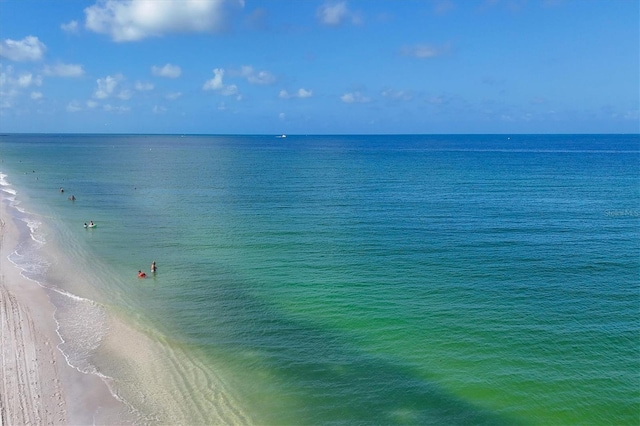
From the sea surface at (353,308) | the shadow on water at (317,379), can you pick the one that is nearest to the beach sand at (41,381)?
the sea surface at (353,308)

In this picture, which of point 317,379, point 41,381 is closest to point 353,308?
point 317,379

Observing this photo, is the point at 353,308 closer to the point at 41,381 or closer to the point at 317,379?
the point at 317,379

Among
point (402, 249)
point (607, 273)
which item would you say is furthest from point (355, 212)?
point (607, 273)

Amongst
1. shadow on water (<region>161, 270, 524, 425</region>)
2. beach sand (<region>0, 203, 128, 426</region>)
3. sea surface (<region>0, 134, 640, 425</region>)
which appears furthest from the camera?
sea surface (<region>0, 134, 640, 425</region>)

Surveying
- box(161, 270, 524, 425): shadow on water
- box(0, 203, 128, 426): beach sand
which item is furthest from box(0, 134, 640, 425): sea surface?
box(0, 203, 128, 426): beach sand

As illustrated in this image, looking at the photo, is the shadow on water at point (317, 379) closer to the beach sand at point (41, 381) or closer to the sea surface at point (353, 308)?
the sea surface at point (353, 308)

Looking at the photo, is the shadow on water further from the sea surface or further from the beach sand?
the beach sand

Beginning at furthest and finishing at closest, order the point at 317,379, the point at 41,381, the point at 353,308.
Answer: the point at 353,308 < the point at 317,379 < the point at 41,381

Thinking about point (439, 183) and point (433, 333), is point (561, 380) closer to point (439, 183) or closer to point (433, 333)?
point (433, 333)
